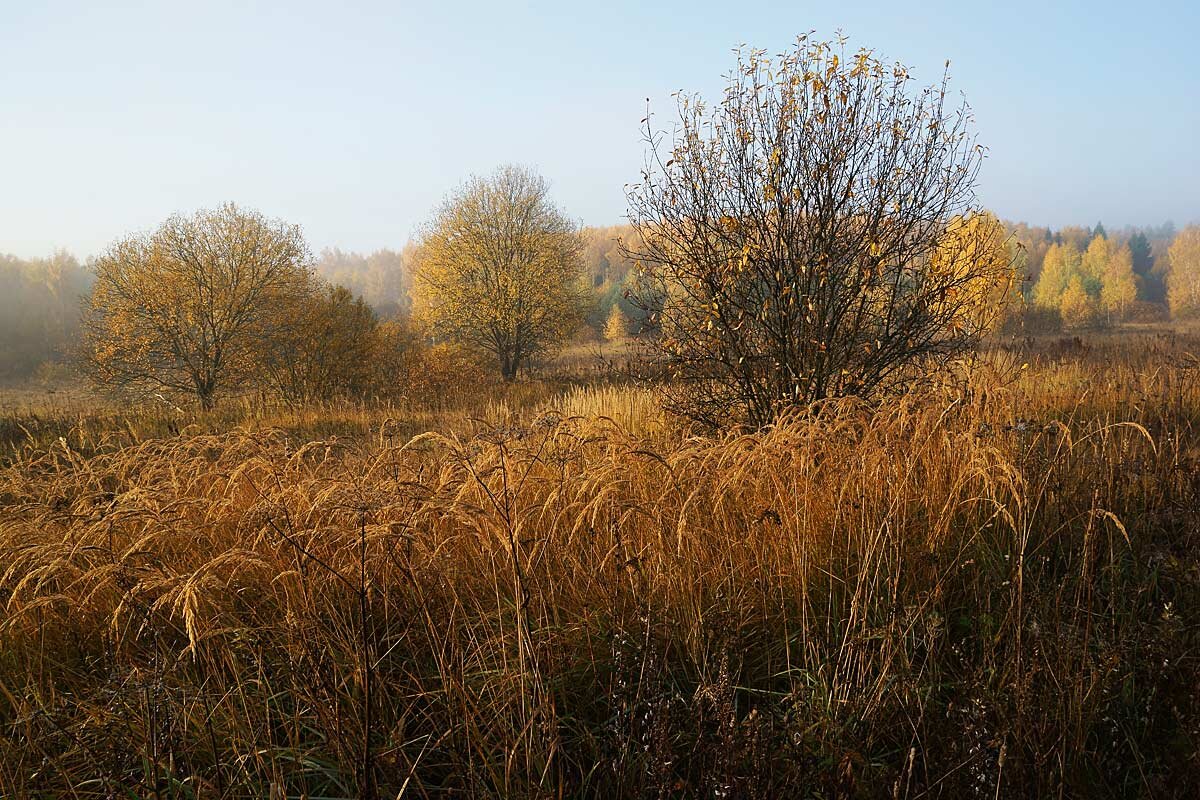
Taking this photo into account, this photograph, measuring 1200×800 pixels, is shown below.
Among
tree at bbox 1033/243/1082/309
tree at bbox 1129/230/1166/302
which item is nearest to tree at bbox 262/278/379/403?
tree at bbox 1033/243/1082/309

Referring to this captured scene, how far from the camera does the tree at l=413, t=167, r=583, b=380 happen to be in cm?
2466

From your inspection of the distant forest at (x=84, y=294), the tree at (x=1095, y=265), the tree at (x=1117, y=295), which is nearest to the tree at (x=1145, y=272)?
the distant forest at (x=84, y=294)

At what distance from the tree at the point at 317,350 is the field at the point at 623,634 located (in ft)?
52.7

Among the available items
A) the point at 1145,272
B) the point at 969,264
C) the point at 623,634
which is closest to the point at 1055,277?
the point at 1145,272

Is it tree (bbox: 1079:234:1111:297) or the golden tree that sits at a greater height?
tree (bbox: 1079:234:1111:297)

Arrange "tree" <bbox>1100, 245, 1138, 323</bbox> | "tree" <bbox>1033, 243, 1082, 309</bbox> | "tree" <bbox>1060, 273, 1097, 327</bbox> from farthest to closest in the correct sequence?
1. "tree" <bbox>1033, 243, 1082, 309</bbox>
2. "tree" <bbox>1100, 245, 1138, 323</bbox>
3. "tree" <bbox>1060, 273, 1097, 327</bbox>

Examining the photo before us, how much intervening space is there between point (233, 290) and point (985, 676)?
20603 millimetres

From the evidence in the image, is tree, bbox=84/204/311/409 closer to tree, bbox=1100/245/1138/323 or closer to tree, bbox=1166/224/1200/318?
tree, bbox=1100/245/1138/323

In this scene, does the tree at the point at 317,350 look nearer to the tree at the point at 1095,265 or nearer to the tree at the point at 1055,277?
the tree at the point at 1055,277

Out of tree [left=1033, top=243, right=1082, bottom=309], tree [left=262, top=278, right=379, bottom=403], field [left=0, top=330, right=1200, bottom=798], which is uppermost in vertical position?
tree [left=1033, top=243, right=1082, bottom=309]

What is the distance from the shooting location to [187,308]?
17.9 m

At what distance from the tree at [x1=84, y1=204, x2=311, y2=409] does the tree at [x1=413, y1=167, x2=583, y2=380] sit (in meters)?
6.75

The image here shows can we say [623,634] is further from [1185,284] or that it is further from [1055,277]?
[1185,284]

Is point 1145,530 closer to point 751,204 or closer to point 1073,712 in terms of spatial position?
point 1073,712
